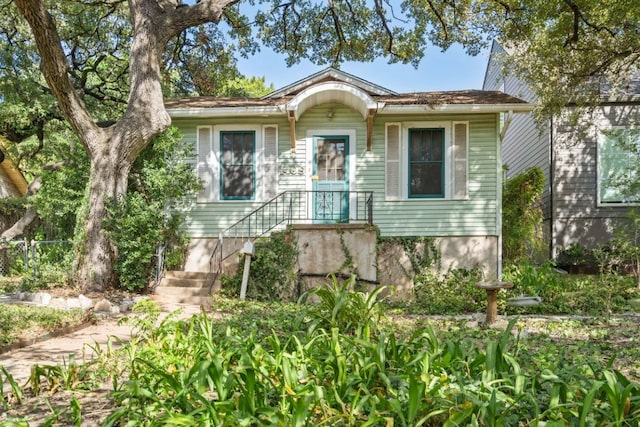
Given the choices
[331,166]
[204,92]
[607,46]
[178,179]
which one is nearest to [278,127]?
[331,166]

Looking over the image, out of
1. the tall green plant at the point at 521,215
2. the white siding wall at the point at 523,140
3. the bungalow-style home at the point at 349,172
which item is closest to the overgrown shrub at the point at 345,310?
the bungalow-style home at the point at 349,172

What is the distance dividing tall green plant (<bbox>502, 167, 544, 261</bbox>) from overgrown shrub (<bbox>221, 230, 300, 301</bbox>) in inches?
239

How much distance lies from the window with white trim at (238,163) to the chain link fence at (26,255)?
13.1ft

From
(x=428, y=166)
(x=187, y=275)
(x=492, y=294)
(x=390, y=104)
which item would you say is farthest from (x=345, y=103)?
(x=492, y=294)

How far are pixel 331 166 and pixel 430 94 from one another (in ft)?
10.7

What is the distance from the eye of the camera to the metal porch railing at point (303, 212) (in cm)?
1021

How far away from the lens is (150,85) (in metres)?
9.12

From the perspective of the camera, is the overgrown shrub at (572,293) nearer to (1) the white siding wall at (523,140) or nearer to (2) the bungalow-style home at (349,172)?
(2) the bungalow-style home at (349,172)

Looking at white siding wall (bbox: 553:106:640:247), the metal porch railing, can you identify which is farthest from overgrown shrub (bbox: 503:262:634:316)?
the metal porch railing

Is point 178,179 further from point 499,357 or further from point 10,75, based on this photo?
point 10,75

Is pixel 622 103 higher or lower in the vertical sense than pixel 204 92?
lower

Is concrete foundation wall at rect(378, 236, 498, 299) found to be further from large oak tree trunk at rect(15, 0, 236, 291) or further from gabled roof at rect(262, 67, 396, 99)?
large oak tree trunk at rect(15, 0, 236, 291)

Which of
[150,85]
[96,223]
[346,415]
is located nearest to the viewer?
[346,415]

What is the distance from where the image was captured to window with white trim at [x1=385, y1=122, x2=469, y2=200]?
10.3 metres
